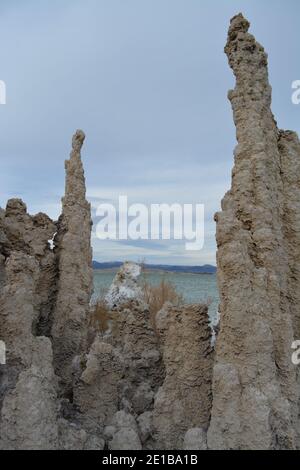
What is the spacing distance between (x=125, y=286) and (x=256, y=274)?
6.02 meters

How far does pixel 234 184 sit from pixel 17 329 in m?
1.98

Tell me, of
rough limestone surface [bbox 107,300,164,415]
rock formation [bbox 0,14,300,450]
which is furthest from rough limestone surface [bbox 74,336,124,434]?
rough limestone surface [bbox 107,300,164,415]

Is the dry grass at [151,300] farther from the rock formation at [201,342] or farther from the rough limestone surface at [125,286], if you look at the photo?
the rock formation at [201,342]

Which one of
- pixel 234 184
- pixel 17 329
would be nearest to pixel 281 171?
pixel 234 184

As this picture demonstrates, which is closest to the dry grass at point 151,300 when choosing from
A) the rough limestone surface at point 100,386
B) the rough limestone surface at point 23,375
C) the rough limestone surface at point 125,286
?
the rough limestone surface at point 125,286

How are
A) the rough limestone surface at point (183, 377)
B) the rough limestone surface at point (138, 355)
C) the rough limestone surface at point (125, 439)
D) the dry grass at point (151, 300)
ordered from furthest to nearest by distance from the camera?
the dry grass at point (151, 300)
the rough limestone surface at point (138, 355)
the rough limestone surface at point (183, 377)
the rough limestone surface at point (125, 439)

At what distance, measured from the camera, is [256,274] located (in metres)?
3.38

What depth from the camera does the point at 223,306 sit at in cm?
334

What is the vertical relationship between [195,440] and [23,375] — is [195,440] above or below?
below

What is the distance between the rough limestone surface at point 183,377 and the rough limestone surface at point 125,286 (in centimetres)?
488

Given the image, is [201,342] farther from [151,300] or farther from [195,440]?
[151,300]

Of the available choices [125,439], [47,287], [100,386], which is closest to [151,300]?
[47,287]

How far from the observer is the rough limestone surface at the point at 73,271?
4.61 m
